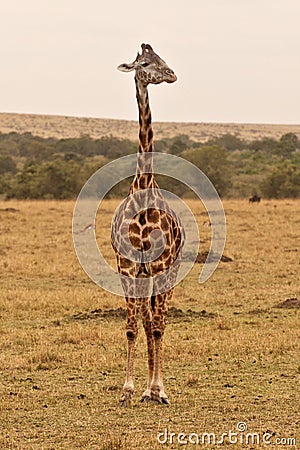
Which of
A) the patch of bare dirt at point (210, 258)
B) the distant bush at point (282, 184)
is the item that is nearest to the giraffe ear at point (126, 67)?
the patch of bare dirt at point (210, 258)

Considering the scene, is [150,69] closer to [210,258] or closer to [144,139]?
[144,139]

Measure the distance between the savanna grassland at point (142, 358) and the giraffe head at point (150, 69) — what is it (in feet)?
8.94

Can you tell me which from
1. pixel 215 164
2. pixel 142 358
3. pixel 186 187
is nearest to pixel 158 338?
pixel 142 358

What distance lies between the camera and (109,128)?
99938 mm

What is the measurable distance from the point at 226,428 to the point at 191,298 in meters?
6.11

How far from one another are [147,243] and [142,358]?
7.16 ft

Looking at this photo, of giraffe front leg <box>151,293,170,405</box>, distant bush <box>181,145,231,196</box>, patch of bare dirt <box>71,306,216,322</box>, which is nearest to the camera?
giraffe front leg <box>151,293,170,405</box>

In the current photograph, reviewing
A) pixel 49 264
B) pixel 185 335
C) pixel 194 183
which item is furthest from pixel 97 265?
pixel 194 183

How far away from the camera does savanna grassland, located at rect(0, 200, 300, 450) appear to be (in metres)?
5.88

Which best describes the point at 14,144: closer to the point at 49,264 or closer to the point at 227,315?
the point at 49,264

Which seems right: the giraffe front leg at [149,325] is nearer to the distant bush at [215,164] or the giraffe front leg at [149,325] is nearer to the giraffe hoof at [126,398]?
the giraffe hoof at [126,398]

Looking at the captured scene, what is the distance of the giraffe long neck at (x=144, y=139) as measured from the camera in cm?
670

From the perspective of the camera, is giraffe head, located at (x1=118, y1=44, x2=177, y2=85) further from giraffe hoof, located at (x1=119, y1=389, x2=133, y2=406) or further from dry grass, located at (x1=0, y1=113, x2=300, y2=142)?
dry grass, located at (x1=0, y1=113, x2=300, y2=142)

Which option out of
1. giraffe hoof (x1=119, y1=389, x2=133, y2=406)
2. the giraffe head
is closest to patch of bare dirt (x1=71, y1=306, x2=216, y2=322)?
giraffe hoof (x1=119, y1=389, x2=133, y2=406)
